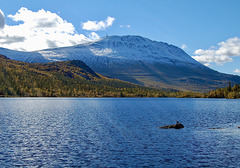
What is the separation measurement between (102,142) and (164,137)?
15296 mm

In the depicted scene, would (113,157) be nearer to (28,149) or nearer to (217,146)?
(28,149)

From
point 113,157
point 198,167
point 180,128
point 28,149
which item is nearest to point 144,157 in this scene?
point 113,157

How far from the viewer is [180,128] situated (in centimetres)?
7575

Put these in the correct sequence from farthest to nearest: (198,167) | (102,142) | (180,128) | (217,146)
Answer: (180,128) → (102,142) → (217,146) → (198,167)

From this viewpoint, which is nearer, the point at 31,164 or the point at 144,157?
the point at 31,164

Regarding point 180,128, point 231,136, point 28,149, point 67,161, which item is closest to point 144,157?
point 67,161

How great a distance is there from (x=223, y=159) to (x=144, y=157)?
42.1 feet

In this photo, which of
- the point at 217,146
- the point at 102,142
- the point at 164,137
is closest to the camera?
the point at 217,146

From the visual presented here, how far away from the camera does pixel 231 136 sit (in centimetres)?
6184

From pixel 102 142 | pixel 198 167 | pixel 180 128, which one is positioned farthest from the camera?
pixel 180 128

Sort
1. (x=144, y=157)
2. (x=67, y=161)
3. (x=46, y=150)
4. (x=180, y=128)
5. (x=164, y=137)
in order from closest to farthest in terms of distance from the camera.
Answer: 1. (x=67, y=161)
2. (x=144, y=157)
3. (x=46, y=150)
4. (x=164, y=137)
5. (x=180, y=128)

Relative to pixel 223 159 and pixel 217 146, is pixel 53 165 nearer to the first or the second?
pixel 223 159

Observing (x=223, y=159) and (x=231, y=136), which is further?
(x=231, y=136)

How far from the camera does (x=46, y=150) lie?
45969 millimetres
